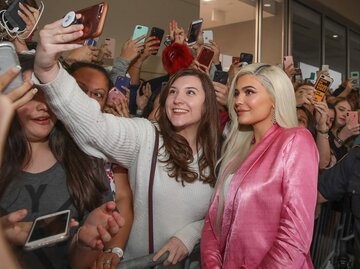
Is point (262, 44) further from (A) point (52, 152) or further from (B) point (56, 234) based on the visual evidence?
(B) point (56, 234)

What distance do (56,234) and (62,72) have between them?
0.44 metres

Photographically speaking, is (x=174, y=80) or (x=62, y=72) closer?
(x=62, y=72)

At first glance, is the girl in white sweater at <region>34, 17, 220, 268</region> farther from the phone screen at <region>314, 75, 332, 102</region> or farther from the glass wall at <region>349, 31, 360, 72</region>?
the glass wall at <region>349, 31, 360, 72</region>

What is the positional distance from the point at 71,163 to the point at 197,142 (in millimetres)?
559

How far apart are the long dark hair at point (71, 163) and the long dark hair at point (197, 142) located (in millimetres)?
282

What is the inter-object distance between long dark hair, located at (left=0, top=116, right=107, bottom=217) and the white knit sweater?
0.17 feet

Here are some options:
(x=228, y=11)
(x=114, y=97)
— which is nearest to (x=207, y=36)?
(x=114, y=97)

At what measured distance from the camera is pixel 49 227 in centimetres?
87

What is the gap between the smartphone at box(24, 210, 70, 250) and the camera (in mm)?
804

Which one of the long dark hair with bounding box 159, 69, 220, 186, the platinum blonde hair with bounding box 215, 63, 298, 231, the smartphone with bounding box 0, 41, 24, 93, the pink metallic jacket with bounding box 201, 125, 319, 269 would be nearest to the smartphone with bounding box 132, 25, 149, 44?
the long dark hair with bounding box 159, 69, 220, 186

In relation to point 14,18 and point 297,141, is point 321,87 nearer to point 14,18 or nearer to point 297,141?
point 297,141

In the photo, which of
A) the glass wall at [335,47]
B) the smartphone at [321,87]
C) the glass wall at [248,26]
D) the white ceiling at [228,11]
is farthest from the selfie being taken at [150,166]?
the glass wall at [335,47]

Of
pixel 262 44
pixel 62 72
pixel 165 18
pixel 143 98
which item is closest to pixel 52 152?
pixel 62 72

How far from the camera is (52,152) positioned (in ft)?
4.15
